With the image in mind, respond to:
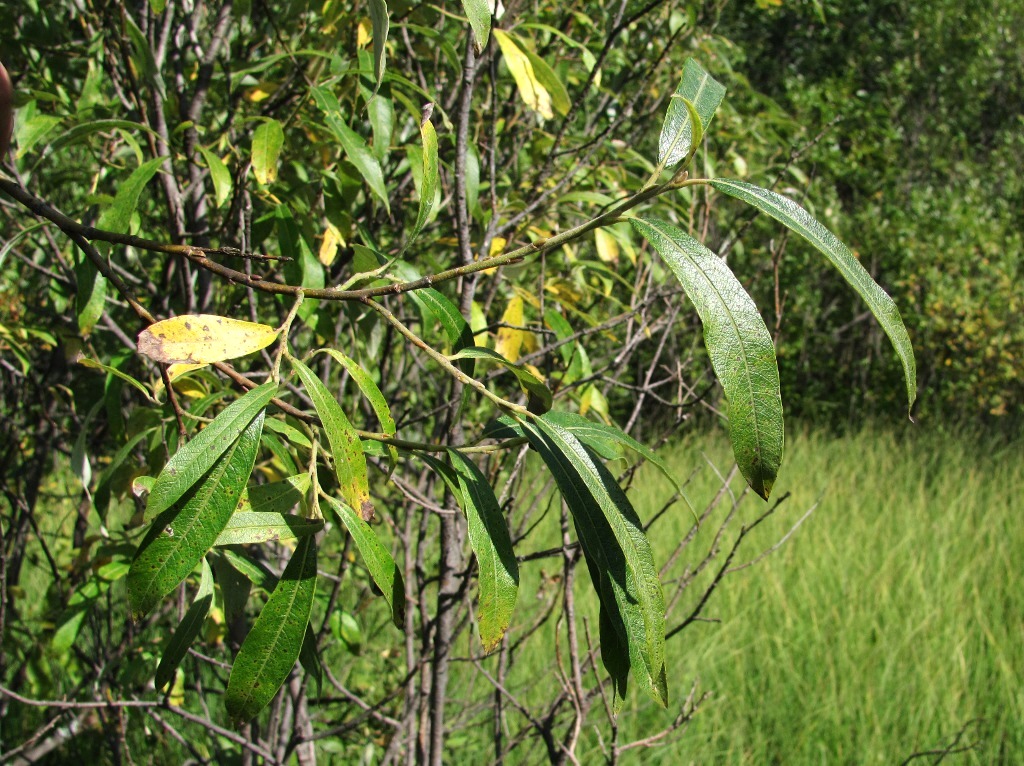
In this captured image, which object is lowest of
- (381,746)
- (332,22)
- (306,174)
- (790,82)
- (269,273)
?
(381,746)

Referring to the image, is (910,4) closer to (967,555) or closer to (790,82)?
(790,82)

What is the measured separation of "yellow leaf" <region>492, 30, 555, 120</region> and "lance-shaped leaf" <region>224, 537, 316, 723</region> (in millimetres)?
902

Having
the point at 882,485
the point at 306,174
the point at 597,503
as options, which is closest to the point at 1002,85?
the point at 882,485

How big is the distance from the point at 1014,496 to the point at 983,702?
86.1 inches

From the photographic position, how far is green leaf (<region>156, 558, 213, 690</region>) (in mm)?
721

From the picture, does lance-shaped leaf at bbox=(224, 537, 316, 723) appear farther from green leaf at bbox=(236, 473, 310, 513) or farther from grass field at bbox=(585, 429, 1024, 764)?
grass field at bbox=(585, 429, 1024, 764)

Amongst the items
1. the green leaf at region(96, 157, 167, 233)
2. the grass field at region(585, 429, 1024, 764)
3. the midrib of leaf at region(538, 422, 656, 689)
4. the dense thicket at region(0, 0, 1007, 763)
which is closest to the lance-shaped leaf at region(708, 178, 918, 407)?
the dense thicket at region(0, 0, 1007, 763)

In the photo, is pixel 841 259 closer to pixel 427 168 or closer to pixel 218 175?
pixel 427 168

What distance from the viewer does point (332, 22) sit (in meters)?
1.44

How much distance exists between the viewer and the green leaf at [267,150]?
1209 millimetres

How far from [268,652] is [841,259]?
1.52 feet

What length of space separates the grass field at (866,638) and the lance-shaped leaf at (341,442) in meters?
1.84

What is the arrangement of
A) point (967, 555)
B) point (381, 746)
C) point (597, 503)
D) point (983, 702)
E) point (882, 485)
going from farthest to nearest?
1. point (882, 485)
2. point (967, 555)
3. point (983, 702)
4. point (381, 746)
5. point (597, 503)

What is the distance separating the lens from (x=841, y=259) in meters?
0.61
